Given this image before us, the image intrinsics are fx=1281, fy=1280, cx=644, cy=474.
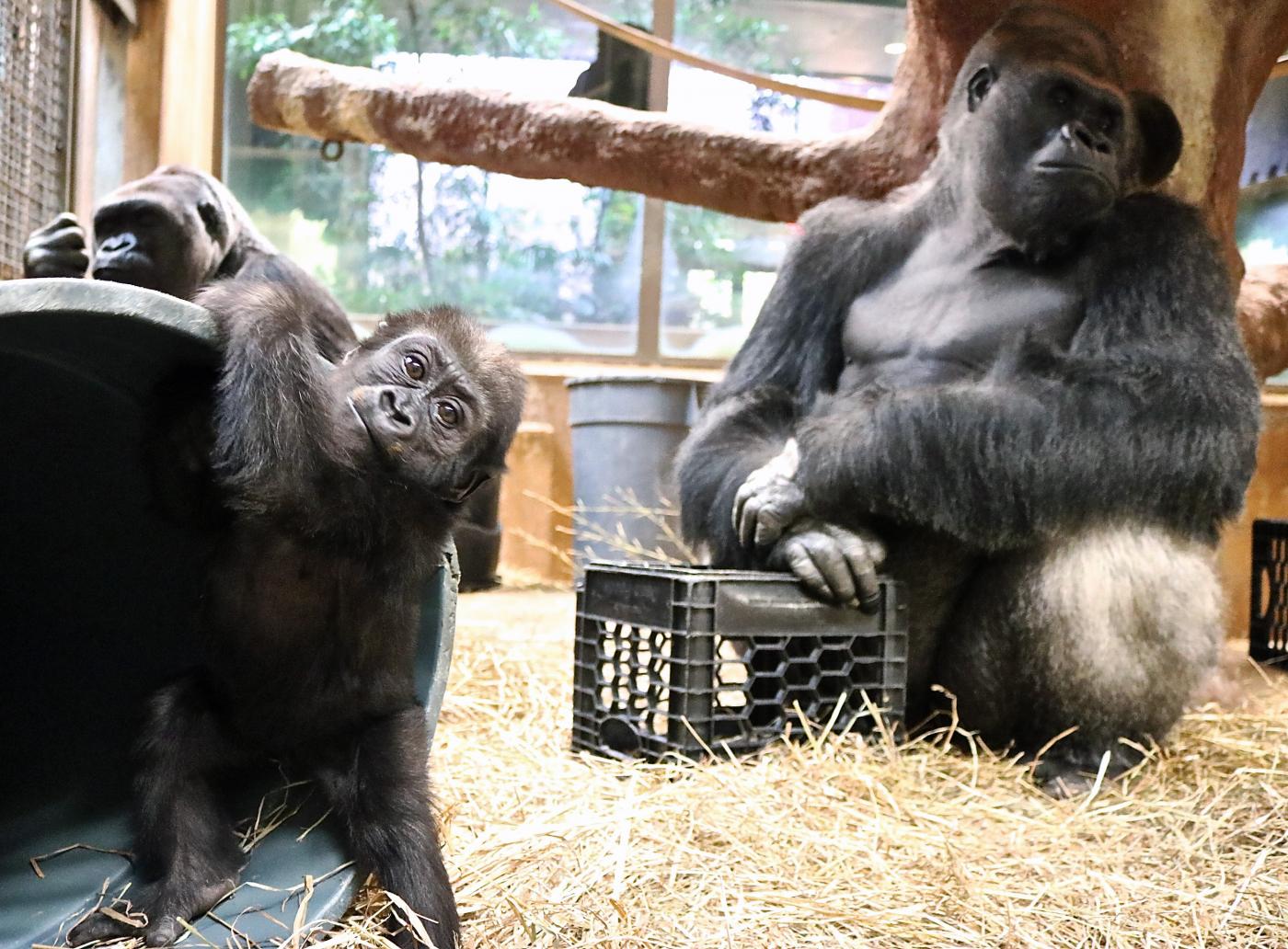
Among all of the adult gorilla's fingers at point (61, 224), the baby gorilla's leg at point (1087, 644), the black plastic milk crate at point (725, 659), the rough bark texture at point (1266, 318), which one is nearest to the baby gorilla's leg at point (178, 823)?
the black plastic milk crate at point (725, 659)

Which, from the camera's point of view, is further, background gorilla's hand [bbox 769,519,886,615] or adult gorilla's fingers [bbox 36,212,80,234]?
adult gorilla's fingers [bbox 36,212,80,234]

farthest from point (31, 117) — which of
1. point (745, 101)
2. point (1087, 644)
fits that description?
point (745, 101)

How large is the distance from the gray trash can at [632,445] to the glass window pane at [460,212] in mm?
1267

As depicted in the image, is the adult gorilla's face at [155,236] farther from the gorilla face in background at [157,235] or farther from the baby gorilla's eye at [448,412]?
the baby gorilla's eye at [448,412]

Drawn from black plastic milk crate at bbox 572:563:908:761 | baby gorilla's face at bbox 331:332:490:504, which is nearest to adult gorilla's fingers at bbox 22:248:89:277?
black plastic milk crate at bbox 572:563:908:761

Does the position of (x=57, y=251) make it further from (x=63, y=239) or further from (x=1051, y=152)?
(x=1051, y=152)

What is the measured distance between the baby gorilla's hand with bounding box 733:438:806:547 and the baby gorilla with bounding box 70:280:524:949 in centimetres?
73

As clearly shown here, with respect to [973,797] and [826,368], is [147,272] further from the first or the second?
[973,797]

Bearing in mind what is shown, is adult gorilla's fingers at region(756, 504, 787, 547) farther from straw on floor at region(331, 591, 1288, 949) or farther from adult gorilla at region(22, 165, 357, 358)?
adult gorilla at region(22, 165, 357, 358)

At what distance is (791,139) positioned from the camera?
354 cm

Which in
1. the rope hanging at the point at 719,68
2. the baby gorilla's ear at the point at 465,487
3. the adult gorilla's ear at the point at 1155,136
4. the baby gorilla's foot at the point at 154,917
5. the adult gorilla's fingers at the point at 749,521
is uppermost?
the rope hanging at the point at 719,68

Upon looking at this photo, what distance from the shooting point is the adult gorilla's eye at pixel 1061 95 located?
7.48ft

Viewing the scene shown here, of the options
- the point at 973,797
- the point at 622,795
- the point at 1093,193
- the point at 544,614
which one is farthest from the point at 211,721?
the point at 544,614

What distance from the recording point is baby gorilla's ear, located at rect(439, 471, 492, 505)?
1546 millimetres
